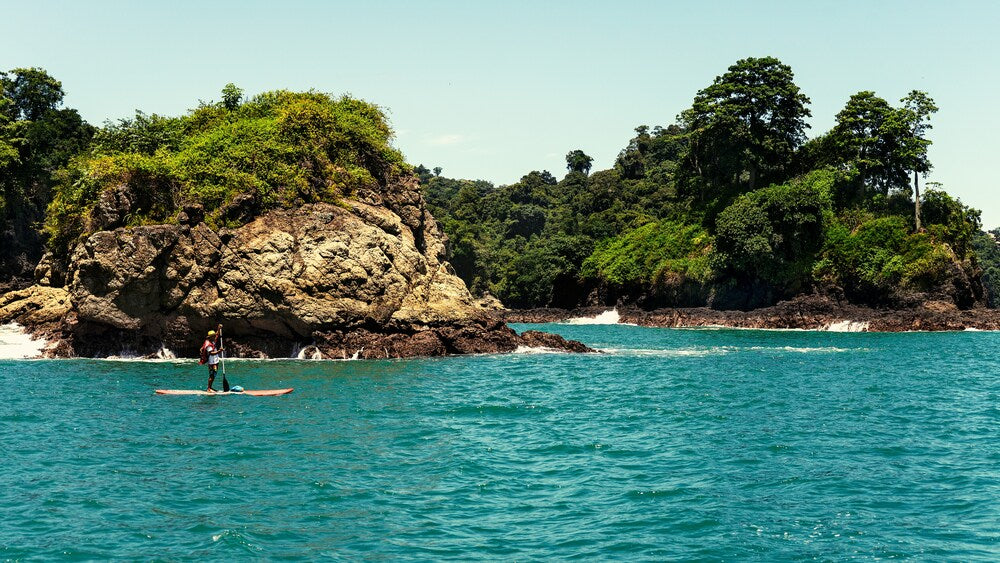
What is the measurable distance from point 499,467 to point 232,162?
29209 millimetres

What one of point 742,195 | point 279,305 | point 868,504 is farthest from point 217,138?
point 742,195

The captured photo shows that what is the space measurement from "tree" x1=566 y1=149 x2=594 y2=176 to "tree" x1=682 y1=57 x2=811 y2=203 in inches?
3157

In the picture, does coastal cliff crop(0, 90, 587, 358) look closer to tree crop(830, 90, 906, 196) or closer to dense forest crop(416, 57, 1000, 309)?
dense forest crop(416, 57, 1000, 309)

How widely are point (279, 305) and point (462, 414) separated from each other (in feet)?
52.6

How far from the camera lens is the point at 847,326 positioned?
210 feet

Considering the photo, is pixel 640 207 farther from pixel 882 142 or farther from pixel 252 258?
pixel 252 258

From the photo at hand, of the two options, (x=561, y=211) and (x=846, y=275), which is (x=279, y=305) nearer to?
(x=846, y=275)

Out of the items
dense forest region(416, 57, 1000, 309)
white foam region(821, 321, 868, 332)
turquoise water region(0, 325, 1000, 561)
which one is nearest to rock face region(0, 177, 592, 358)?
turquoise water region(0, 325, 1000, 561)

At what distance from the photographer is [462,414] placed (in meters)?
23.4

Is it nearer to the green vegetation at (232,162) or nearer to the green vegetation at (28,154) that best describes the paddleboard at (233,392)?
the green vegetation at (232,162)

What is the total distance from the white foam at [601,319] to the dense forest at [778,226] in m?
3.29

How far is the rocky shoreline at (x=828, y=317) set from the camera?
201 ft

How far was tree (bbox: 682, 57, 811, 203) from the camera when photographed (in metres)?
76.6

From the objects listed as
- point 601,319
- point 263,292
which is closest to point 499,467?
point 263,292
